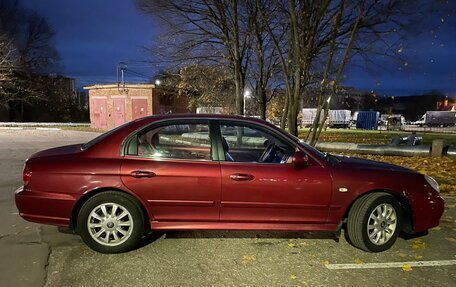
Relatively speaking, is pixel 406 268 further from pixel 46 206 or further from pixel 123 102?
pixel 123 102

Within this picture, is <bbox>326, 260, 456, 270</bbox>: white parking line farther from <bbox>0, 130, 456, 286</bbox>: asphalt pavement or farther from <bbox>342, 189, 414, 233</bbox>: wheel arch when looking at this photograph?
<bbox>342, 189, 414, 233</bbox>: wheel arch

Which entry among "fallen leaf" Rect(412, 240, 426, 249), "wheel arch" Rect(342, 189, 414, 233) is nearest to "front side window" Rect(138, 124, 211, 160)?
"wheel arch" Rect(342, 189, 414, 233)

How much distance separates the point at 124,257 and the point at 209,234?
1188 millimetres

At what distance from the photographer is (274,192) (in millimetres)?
4207

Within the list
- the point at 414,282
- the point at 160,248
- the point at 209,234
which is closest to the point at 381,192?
the point at 414,282

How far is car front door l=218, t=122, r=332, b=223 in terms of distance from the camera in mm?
4180

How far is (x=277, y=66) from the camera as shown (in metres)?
19.8

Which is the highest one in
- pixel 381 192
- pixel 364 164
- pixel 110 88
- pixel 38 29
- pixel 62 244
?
pixel 38 29

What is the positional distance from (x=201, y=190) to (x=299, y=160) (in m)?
1.15

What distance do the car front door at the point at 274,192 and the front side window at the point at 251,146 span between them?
13 cm

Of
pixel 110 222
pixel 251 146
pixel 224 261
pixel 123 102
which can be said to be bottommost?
pixel 224 261

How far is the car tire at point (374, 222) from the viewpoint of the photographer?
4340 millimetres

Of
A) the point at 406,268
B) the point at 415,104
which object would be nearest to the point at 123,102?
the point at 406,268

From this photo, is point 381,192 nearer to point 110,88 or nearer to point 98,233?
point 98,233
